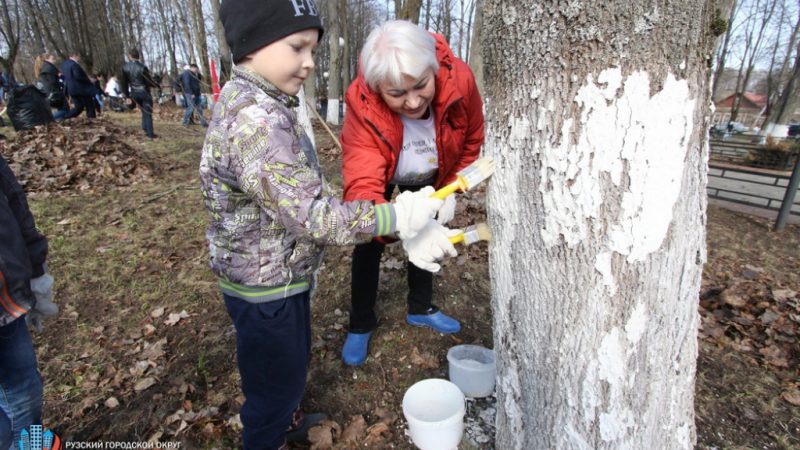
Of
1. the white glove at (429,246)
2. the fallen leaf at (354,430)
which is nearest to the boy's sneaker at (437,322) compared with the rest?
the fallen leaf at (354,430)

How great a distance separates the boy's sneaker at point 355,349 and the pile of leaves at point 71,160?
5057mm

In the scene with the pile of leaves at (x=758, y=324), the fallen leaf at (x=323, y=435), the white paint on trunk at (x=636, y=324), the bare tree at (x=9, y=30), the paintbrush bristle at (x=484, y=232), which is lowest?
the fallen leaf at (x=323, y=435)

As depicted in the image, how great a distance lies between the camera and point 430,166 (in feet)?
6.65

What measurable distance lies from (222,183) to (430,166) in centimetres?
101

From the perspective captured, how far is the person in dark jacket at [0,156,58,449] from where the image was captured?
4.58 ft

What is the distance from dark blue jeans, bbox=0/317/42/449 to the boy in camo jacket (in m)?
0.78

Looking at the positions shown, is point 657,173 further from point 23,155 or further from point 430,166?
point 23,155

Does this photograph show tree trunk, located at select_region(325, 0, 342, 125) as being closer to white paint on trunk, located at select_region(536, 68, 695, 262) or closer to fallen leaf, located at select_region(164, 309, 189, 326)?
fallen leaf, located at select_region(164, 309, 189, 326)

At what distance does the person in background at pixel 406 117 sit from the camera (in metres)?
1.58

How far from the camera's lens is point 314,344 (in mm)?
2557

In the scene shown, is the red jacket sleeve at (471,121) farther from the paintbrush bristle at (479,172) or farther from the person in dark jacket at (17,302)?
the person in dark jacket at (17,302)

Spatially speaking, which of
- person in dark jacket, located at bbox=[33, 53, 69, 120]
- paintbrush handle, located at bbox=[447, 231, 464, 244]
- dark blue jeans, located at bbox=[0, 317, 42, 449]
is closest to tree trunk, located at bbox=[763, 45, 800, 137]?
paintbrush handle, located at bbox=[447, 231, 464, 244]

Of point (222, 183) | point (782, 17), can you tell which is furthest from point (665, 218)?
point (782, 17)

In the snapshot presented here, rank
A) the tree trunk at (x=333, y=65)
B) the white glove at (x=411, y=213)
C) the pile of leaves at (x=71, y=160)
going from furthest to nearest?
the tree trunk at (x=333, y=65)
the pile of leaves at (x=71, y=160)
the white glove at (x=411, y=213)
